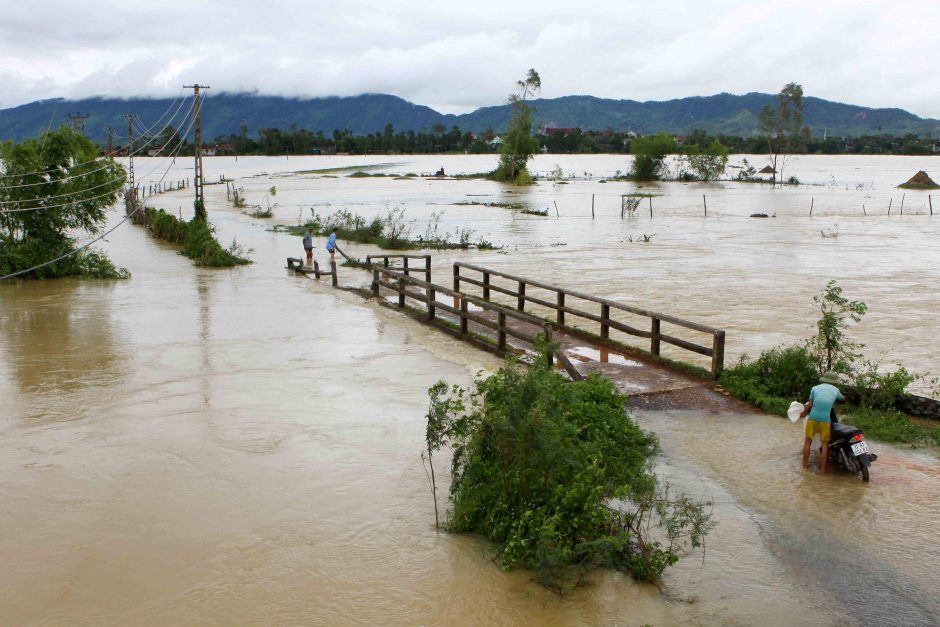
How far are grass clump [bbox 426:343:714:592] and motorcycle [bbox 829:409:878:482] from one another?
1.94 m

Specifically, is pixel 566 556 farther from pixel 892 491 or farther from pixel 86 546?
pixel 86 546

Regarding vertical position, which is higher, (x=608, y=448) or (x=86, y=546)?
(x=608, y=448)

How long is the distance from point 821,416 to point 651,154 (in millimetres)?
88991

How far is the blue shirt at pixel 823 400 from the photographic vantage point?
28.9 feet

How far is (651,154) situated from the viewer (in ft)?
308

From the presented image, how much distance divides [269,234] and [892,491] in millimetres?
35189

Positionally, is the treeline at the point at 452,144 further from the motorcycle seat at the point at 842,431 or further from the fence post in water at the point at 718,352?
the motorcycle seat at the point at 842,431

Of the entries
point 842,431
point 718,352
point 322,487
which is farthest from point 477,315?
point 842,431

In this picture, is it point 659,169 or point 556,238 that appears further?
point 659,169

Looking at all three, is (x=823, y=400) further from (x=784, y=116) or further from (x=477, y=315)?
(x=784, y=116)

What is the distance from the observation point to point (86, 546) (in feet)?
26.0

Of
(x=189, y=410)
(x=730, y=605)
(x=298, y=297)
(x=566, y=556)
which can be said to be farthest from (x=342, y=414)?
(x=298, y=297)

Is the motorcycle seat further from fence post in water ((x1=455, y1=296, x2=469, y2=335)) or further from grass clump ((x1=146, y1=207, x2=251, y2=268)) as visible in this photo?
grass clump ((x1=146, y1=207, x2=251, y2=268))

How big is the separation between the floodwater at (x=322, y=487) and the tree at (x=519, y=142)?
65.2m
